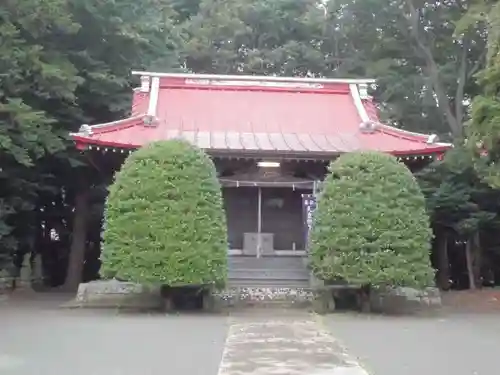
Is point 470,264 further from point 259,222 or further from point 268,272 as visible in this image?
point 268,272

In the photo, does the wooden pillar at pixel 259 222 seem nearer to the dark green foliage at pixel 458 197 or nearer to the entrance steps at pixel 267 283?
the entrance steps at pixel 267 283

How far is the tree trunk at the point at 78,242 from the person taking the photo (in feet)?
66.7

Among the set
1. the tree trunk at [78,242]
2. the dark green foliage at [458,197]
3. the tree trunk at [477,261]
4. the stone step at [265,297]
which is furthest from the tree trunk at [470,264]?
the tree trunk at [78,242]

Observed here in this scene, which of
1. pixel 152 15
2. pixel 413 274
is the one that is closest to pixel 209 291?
pixel 413 274

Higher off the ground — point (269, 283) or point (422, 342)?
point (269, 283)

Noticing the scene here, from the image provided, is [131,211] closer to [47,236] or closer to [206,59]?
[47,236]

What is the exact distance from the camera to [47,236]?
2350 cm

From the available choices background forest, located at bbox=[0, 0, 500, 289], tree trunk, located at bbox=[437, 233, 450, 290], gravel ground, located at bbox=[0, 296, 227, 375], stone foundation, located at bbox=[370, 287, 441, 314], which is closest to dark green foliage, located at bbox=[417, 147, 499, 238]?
background forest, located at bbox=[0, 0, 500, 289]

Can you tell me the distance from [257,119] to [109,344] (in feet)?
32.7

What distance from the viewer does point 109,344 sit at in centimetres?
852

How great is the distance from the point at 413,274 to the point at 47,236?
14.9 m

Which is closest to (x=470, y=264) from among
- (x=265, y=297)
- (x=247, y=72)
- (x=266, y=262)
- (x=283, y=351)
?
(x=266, y=262)

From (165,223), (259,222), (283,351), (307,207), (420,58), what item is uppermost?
(420,58)

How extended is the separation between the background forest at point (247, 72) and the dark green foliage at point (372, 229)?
2.16 m
